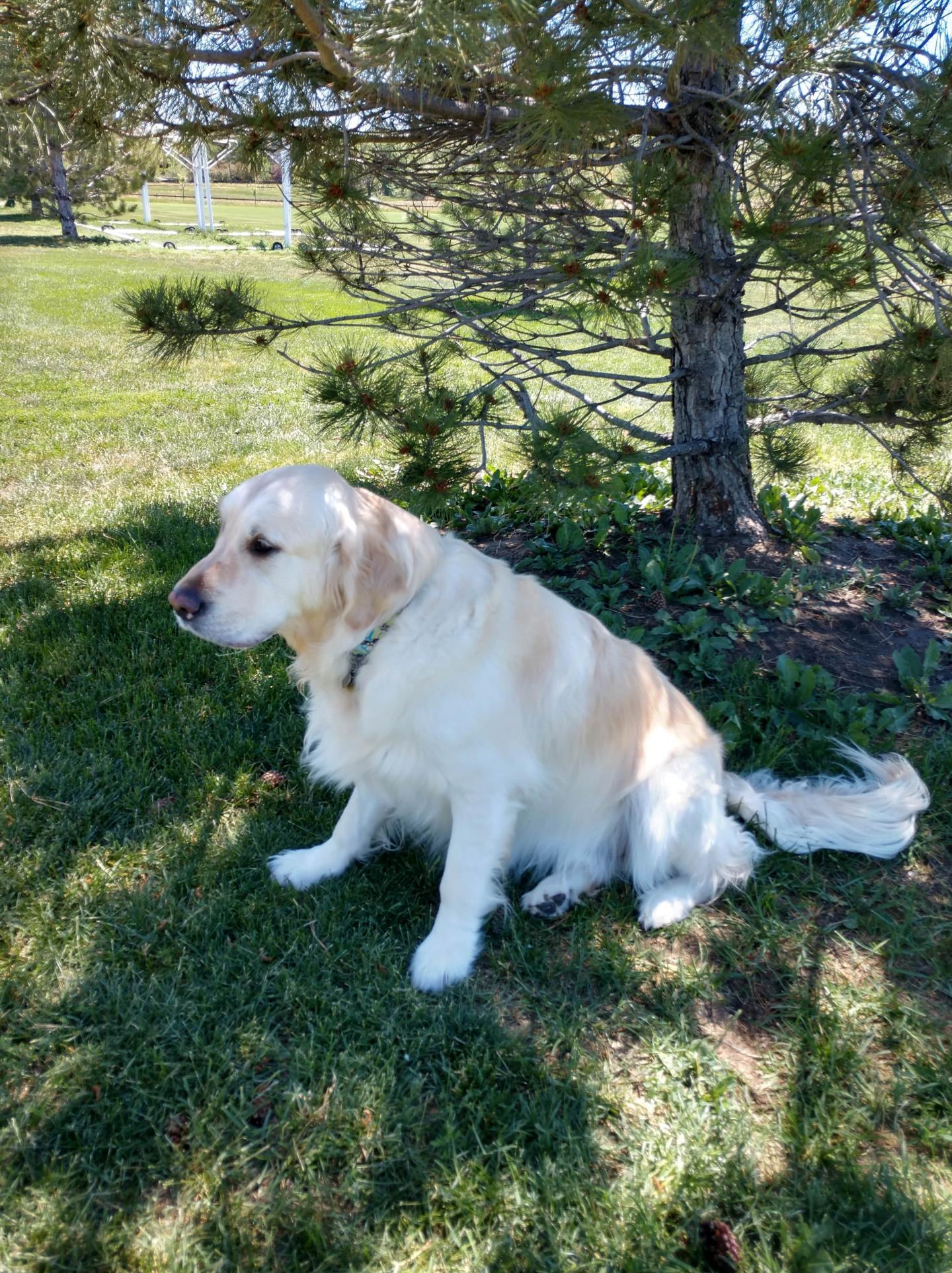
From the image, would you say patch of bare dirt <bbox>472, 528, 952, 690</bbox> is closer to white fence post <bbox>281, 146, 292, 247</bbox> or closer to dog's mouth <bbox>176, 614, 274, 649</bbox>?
white fence post <bbox>281, 146, 292, 247</bbox>

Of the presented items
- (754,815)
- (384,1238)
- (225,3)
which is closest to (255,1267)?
(384,1238)

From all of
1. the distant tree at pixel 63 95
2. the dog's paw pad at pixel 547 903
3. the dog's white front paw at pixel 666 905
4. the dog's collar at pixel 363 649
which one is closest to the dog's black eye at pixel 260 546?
the dog's collar at pixel 363 649

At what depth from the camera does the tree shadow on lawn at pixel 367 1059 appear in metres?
1.67

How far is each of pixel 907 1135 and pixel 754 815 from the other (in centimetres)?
99

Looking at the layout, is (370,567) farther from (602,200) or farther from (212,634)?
(602,200)

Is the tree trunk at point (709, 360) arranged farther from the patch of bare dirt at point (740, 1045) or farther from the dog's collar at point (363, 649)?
the patch of bare dirt at point (740, 1045)

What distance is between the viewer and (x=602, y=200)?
3.82 meters

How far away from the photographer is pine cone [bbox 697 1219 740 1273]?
1610 mm

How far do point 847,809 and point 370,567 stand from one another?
171 cm

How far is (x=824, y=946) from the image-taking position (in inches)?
94.3

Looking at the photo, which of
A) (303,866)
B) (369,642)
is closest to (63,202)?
(303,866)

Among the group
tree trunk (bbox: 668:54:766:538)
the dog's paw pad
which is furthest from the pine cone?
tree trunk (bbox: 668:54:766:538)

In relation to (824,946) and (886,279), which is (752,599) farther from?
(824,946)

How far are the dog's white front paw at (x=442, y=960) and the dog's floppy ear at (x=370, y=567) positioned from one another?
87 cm
